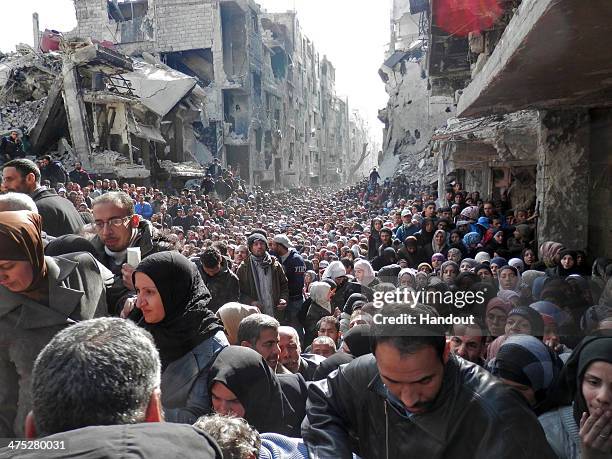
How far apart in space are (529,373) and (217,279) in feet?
10.8

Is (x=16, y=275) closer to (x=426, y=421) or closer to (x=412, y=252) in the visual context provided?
(x=426, y=421)

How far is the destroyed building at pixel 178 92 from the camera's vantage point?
755 inches

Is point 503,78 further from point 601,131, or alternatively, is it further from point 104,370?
point 104,370

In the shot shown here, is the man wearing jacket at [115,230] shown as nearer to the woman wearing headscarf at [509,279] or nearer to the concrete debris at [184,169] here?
the woman wearing headscarf at [509,279]

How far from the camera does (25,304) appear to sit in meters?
2.09

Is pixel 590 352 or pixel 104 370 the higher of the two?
pixel 104 370

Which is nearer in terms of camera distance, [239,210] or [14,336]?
[14,336]

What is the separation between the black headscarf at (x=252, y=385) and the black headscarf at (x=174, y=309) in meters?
0.18

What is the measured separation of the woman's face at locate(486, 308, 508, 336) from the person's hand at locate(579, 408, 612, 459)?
1756 mm

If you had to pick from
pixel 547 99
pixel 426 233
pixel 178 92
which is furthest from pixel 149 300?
pixel 178 92

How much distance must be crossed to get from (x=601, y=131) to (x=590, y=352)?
5728 millimetres

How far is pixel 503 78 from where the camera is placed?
487 cm

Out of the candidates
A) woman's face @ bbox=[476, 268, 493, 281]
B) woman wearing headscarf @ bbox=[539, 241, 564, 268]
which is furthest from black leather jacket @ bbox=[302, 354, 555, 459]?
woman wearing headscarf @ bbox=[539, 241, 564, 268]

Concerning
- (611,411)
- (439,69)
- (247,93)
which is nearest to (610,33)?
(611,411)
